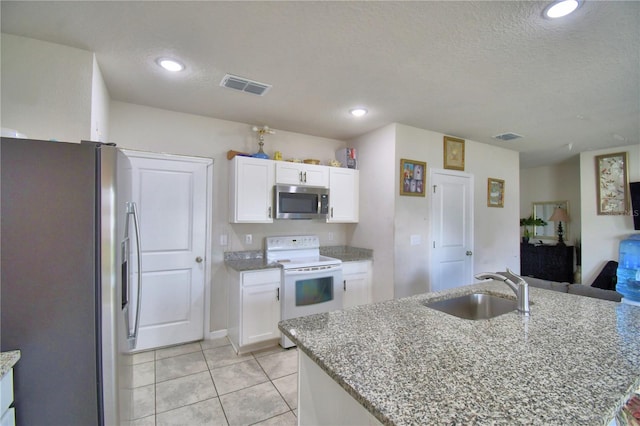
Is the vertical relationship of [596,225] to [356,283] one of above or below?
above

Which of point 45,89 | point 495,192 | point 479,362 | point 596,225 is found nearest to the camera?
point 479,362

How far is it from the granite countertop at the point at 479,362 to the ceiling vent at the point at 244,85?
75.9 inches

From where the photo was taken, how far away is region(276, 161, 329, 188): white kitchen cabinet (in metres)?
3.28

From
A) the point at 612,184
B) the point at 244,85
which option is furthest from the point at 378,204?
the point at 612,184

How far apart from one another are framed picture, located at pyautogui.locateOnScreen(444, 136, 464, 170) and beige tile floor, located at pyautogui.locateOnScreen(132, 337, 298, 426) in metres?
3.04

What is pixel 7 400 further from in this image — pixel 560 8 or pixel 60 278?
pixel 560 8

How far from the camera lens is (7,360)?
1.07 metres

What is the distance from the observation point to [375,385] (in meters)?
0.86

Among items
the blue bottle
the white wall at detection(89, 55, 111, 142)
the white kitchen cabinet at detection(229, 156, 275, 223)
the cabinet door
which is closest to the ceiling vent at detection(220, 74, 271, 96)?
the white kitchen cabinet at detection(229, 156, 275, 223)

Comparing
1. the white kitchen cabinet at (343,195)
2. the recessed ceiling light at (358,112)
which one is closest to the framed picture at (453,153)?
the white kitchen cabinet at (343,195)

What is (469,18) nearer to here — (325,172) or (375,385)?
(375,385)

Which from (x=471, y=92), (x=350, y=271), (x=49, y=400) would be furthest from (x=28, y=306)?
(x=471, y=92)

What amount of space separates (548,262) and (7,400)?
22.1ft

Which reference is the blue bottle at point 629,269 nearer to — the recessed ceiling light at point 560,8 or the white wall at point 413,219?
the white wall at point 413,219
